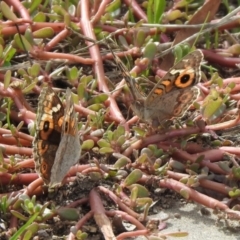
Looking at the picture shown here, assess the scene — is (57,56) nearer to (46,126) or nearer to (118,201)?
(46,126)

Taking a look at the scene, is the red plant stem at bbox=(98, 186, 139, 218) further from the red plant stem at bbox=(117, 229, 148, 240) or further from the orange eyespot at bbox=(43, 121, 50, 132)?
the orange eyespot at bbox=(43, 121, 50, 132)

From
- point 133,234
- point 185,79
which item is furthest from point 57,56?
point 133,234

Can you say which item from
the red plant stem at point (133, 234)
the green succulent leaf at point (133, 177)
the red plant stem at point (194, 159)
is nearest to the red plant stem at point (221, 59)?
the red plant stem at point (194, 159)

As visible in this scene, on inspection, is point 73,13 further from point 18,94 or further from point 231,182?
point 231,182

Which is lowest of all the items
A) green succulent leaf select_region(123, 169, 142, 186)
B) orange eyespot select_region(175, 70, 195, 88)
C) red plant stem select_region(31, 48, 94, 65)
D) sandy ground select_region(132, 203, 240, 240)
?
sandy ground select_region(132, 203, 240, 240)

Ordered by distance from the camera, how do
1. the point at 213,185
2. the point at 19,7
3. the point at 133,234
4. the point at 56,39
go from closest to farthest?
the point at 133,234, the point at 213,185, the point at 56,39, the point at 19,7

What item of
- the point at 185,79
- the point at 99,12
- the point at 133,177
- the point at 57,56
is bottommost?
the point at 133,177

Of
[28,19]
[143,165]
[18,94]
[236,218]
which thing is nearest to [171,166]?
[143,165]

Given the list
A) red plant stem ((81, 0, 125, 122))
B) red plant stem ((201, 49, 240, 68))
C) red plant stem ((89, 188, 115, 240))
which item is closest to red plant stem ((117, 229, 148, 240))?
red plant stem ((89, 188, 115, 240))

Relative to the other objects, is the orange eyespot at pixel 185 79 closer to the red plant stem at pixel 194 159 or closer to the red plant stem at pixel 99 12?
the red plant stem at pixel 194 159
